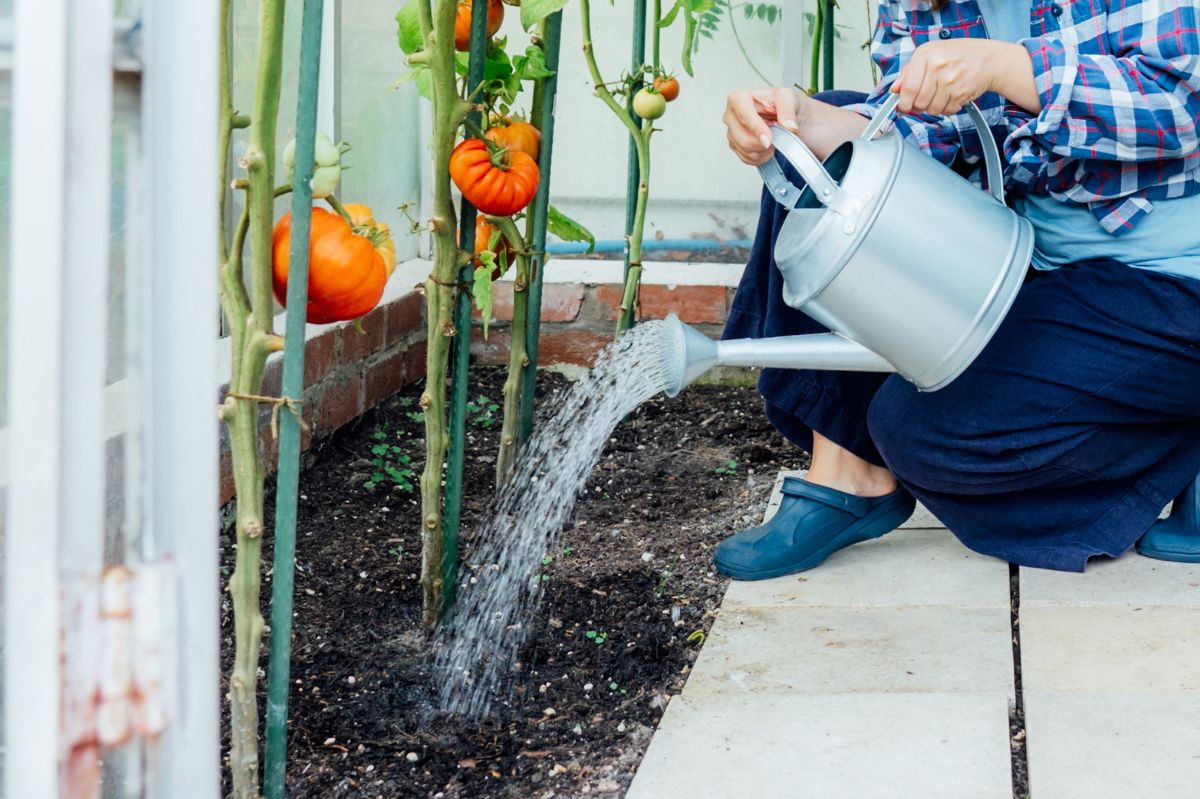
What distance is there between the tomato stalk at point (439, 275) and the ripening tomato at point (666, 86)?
655mm

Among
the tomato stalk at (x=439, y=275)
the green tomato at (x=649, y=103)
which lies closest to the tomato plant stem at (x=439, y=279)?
the tomato stalk at (x=439, y=275)

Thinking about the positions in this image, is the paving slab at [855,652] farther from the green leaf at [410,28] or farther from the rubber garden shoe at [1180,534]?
the green leaf at [410,28]

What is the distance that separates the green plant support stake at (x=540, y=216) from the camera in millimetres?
1639

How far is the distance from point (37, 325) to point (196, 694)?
16cm

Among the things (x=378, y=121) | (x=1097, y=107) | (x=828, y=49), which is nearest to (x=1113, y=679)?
(x=1097, y=107)

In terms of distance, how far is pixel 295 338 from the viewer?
0.98 meters

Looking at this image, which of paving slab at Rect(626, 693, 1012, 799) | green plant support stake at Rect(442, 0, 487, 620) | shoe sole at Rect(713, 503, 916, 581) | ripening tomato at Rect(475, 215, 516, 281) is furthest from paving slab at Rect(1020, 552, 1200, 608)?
ripening tomato at Rect(475, 215, 516, 281)

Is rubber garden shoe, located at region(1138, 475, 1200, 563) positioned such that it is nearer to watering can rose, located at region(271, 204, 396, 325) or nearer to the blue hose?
watering can rose, located at region(271, 204, 396, 325)

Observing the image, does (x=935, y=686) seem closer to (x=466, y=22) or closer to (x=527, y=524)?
(x=527, y=524)

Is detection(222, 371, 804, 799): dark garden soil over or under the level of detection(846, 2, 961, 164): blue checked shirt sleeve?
under

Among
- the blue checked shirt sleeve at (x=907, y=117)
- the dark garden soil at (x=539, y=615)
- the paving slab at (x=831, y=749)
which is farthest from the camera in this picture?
the blue checked shirt sleeve at (x=907, y=117)

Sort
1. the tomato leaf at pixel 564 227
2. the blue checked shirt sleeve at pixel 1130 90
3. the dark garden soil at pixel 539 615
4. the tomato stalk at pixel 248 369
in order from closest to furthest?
the tomato stalk at pixel 248 369
the dark garden soil at pixel 539 615
the blue checked shirt sleeve at pixel 1130 90
the tomato leaf at pixel 564 227

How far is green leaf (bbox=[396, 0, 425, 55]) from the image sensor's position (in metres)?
1.46

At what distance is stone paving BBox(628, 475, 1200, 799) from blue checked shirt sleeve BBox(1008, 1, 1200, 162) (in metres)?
0.49
